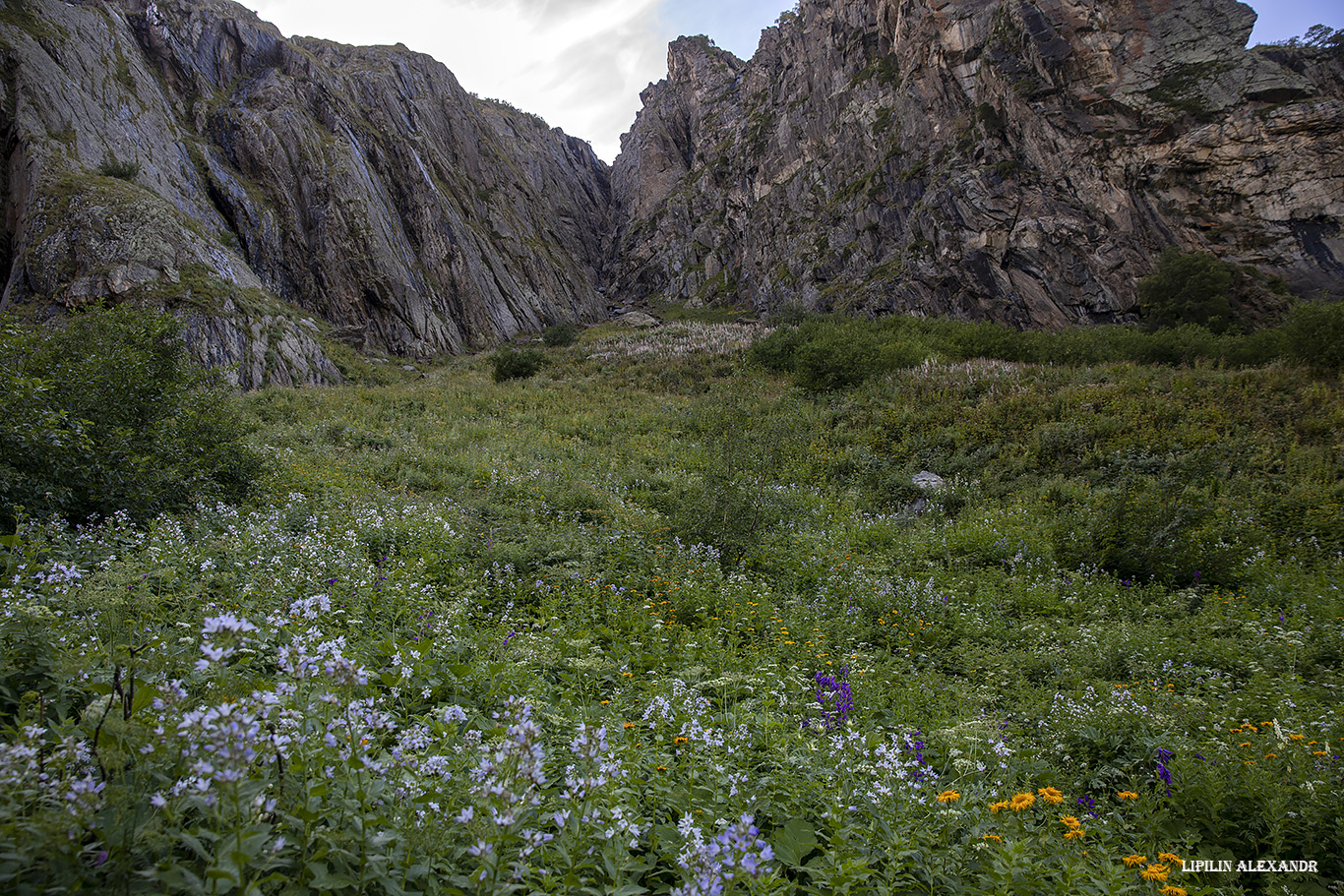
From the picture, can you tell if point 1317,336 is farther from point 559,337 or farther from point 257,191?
point 257,191

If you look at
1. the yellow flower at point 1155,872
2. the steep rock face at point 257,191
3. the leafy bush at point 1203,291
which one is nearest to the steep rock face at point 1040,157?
the leafy bush at point 1203,291

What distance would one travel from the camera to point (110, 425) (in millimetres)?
6863

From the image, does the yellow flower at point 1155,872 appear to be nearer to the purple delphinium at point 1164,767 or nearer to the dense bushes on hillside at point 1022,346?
the purple delphinium at point 1164,767

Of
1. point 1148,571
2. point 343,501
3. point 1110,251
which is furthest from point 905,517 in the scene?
point 1110,251

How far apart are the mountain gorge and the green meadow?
19.4 metres

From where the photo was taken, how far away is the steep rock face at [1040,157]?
3219 centimetres

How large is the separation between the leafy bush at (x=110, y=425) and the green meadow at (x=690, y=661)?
7 cm

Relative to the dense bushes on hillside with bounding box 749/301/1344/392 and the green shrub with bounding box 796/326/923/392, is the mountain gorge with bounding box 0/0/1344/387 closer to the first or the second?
the dense bushes on hillside with bounding box 749/301/1344/392

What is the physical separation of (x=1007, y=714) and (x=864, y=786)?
2523 mm

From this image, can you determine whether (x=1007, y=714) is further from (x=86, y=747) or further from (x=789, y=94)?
(x=789, y=94)

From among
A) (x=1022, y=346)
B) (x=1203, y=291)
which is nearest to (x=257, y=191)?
(x=1022, y=346)

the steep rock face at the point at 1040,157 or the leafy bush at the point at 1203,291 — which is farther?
the steep rock face at the point at 1040,157

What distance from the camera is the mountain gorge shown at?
949 inches

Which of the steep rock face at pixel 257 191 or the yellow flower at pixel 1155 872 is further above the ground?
the steep rock face at pixel 257 191
